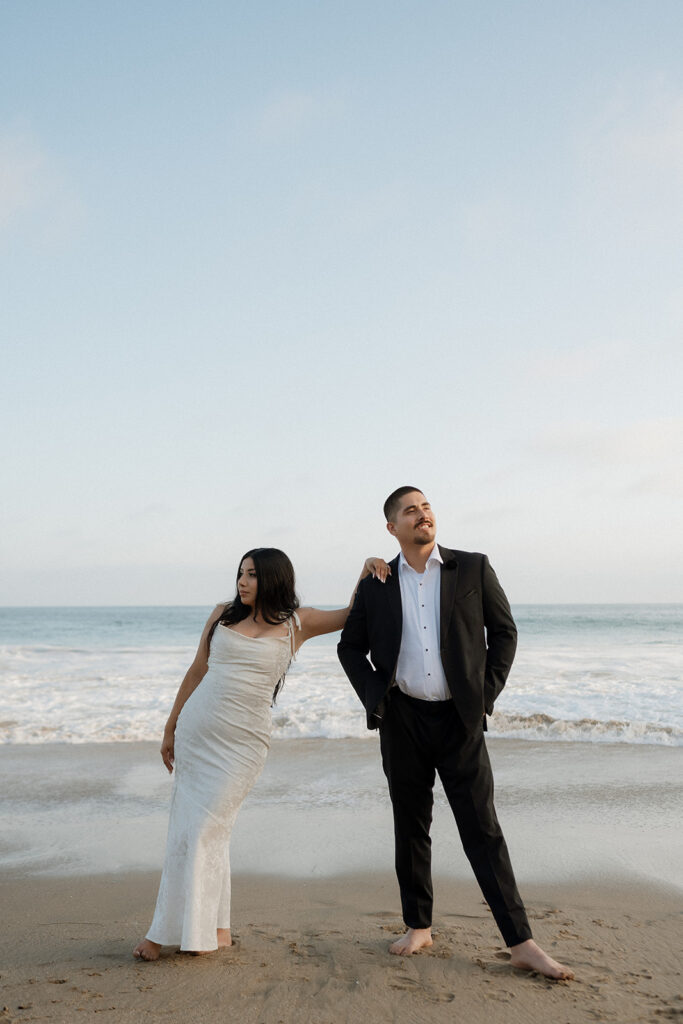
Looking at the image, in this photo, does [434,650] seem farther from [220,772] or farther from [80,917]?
[80,917]

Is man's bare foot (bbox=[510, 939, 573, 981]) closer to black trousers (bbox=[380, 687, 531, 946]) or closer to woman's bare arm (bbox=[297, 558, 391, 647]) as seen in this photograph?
black trousers (bbox=[380, 687, 531, 946])

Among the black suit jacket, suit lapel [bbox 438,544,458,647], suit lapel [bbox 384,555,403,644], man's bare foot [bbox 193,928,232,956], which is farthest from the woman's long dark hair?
man's bare foot [bbox 193,928,232,956]

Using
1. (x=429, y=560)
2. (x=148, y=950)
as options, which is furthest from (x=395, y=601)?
(x=148, y=950)

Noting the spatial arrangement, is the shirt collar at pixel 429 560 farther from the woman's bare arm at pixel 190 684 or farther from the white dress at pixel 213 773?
the woman's bare arm at pixel 190 684

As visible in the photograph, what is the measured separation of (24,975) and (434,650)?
211 centimetres

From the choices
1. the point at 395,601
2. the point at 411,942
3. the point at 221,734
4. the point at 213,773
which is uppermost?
the point at 395,601

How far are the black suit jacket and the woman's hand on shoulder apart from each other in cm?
3

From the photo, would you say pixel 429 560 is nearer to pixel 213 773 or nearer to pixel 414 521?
pixel 414 521

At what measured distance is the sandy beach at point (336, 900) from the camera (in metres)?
2.87

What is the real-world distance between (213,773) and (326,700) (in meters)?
8.38

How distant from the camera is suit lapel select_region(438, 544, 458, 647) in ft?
11.2

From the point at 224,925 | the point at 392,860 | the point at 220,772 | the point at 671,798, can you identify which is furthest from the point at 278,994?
the point at 671,798

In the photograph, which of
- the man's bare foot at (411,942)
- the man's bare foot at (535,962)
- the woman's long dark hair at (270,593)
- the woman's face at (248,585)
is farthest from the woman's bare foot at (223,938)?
the woman's face at (248,585)

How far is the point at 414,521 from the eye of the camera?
3580 mm
